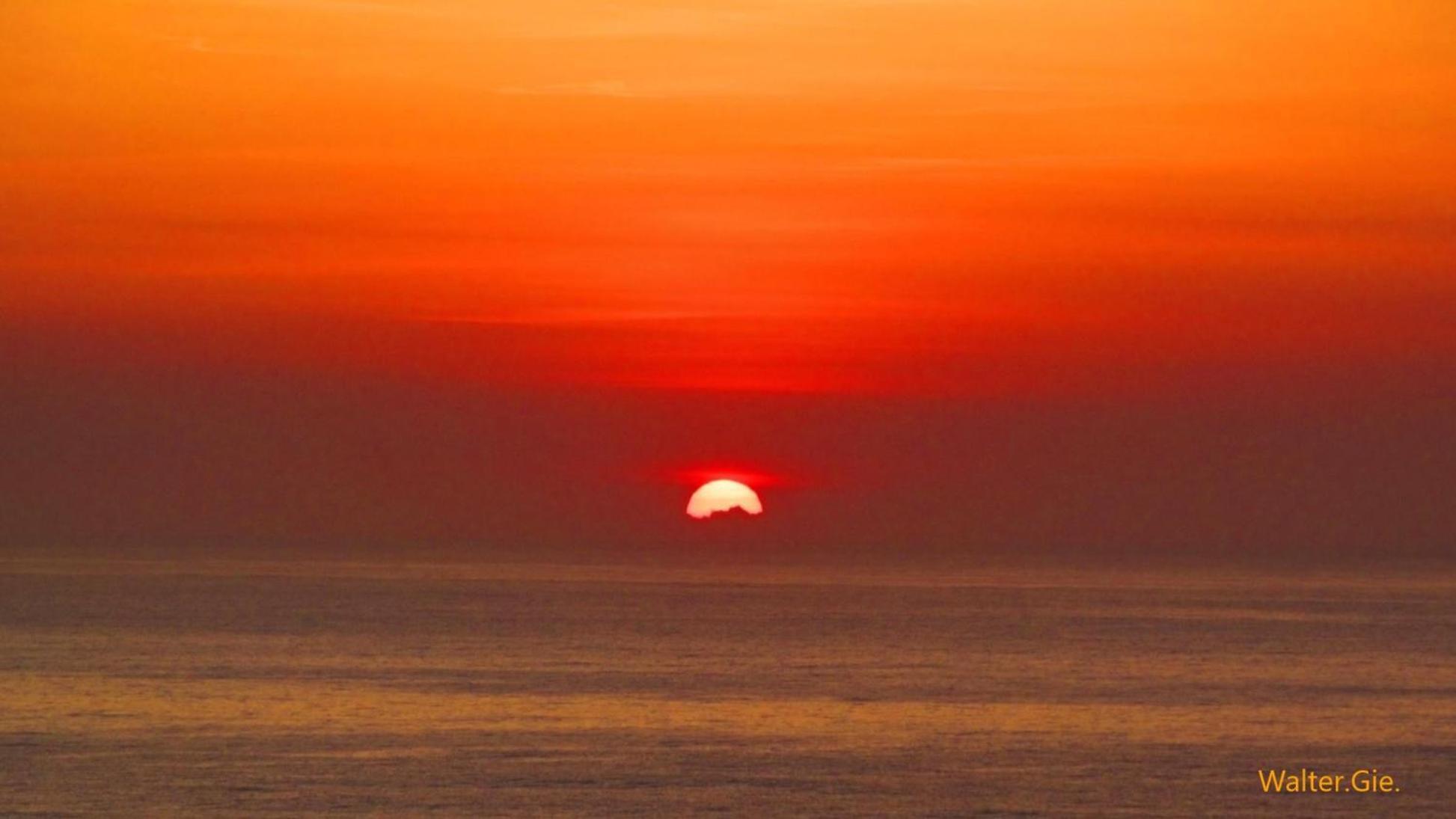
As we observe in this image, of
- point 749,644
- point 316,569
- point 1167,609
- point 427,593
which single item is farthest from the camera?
point 316,569

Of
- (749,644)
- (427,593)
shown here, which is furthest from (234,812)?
(427,593)

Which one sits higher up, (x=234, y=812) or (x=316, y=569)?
(x=316, y=569)

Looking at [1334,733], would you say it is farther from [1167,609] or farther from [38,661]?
[1167,609]

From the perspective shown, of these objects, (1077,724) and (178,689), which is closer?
(1077,724)

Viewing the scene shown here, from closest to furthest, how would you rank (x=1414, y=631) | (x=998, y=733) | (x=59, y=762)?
(x=59, y=762) → (x=998, y=733) → (x=1414, y=631)

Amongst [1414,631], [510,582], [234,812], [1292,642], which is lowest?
[234,812]

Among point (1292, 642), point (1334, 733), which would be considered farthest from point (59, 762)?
point (1292, 642)

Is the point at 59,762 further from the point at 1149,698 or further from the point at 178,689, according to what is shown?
the point at 1149,698
